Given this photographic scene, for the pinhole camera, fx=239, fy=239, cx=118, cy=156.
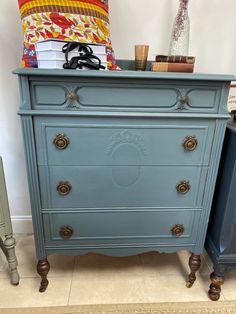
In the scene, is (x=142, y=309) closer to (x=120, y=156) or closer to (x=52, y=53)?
(x=120, y=156)

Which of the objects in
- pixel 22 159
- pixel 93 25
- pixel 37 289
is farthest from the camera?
pixel 22 159

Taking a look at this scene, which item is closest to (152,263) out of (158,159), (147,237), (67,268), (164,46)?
(147,237)

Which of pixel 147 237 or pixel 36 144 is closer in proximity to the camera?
pixel 36 144

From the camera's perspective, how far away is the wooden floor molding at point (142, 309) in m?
1.11

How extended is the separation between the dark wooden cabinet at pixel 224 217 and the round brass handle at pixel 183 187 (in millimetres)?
176

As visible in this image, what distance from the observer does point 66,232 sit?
108cm

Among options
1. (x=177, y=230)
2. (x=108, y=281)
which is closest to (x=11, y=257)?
(x=108, y=281)

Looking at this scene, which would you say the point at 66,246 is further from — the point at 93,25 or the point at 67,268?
the point at 93,25

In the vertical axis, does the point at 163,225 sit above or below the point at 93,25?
below

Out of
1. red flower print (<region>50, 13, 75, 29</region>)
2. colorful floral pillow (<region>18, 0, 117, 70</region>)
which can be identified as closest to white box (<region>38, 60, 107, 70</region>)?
colorful floral pillow (<region>18, 0, 117, 70</region>)

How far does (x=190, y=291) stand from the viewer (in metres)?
1.24

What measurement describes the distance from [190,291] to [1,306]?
937 millimetres

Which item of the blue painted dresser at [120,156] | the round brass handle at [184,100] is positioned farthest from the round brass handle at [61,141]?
the round brass handle at [184,100]

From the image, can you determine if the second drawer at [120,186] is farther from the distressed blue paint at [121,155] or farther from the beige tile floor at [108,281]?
the beige tile floor at [108,281]
